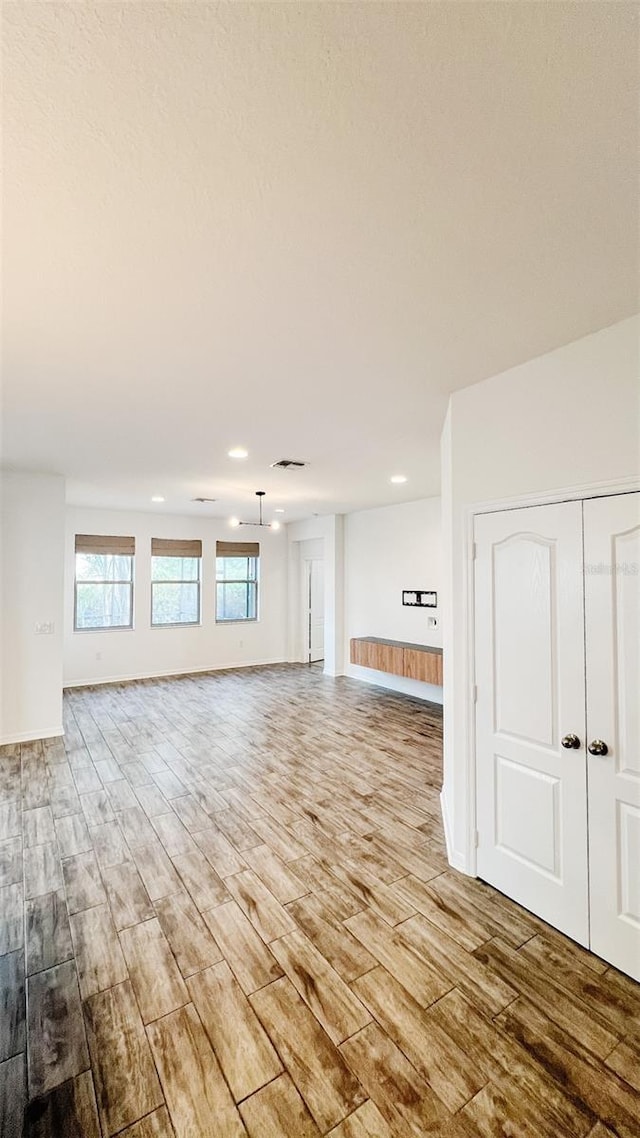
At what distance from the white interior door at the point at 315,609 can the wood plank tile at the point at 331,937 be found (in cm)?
704

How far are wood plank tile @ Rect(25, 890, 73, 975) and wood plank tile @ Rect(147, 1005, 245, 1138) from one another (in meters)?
0.67

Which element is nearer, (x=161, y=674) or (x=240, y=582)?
(x=161, y=674)

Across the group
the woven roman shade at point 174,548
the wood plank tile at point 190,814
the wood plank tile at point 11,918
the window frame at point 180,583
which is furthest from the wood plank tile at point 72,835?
the woven roman shade at point 174,548

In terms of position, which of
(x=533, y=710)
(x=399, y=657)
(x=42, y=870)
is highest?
(x=533, y=710)

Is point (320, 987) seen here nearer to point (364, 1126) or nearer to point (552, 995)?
point (364, 1126)

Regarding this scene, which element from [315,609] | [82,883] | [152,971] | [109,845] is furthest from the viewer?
[315,609]

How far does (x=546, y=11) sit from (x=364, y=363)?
148 cm

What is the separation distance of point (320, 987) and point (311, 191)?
114 inches

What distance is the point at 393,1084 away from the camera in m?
1.51

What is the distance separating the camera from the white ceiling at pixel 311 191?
36.0 inches

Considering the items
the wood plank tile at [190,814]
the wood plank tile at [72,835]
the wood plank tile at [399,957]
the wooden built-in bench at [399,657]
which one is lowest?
the wood plank tile at [72,835]

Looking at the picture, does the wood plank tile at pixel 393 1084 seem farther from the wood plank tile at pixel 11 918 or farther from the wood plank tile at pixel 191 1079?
the wood plank tile at pixel 11 918

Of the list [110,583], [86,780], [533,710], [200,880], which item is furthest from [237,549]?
[533,710]

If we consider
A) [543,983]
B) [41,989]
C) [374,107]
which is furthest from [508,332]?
[41,989]
